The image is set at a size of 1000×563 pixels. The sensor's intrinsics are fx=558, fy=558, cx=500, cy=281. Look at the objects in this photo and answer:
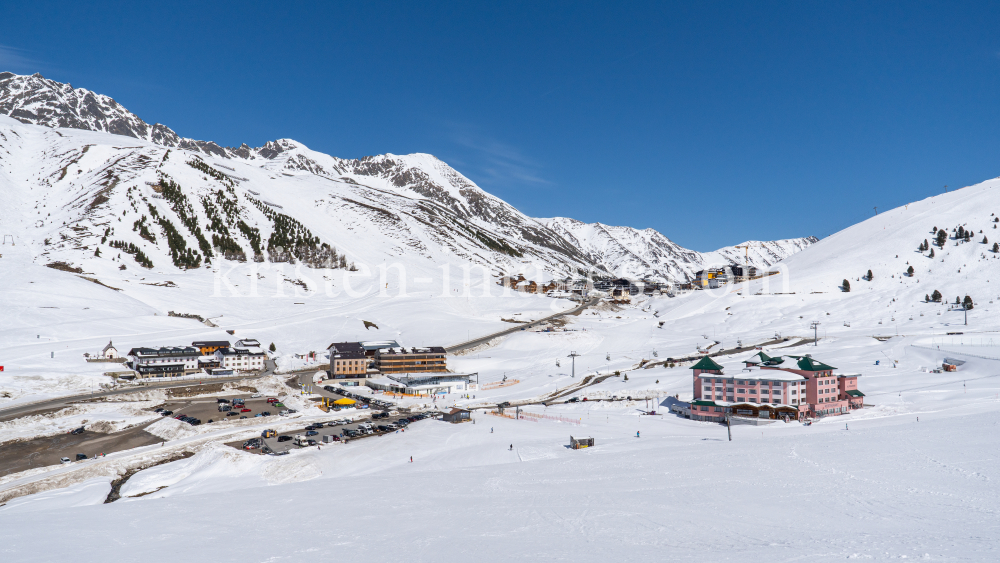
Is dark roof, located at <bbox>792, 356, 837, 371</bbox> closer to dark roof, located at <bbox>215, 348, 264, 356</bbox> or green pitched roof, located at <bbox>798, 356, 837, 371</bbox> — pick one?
green pitched roof, located at <bbox>798, 356, 837, 371</bbox>

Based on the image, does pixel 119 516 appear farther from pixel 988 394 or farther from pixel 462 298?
pixel 462 298

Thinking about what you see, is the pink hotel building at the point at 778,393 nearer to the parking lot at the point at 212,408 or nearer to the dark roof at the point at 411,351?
the dark roof at the point at 411,351

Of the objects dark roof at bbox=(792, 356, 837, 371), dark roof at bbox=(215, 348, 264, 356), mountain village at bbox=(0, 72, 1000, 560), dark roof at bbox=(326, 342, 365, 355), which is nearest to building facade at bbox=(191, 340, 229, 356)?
mountain village at bbox=(0, 72, 1000, 560)

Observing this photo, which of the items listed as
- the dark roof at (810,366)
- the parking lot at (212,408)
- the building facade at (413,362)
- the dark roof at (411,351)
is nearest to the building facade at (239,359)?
the parking lot at (212,408)

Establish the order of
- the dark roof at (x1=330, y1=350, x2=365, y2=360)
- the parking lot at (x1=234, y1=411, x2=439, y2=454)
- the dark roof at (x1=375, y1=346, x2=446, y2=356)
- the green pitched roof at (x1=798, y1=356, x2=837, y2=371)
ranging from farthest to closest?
the dark roof at (x1=375, y1=346, x2=446, y2=356), the dark roof at (x1=330, y1=350, x2=365, y2=360), the green pitched roof at (x1=798, y1=356, x2=837, y2=371), the parking lot at (x1=234, y1=411, x2=439, y2=454)

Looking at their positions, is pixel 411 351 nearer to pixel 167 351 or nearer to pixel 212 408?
pixel 212 408

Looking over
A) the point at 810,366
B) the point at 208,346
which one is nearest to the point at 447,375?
the point at 208,346
